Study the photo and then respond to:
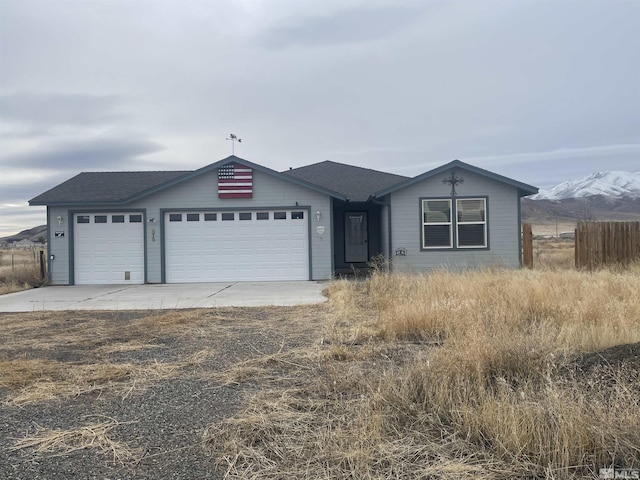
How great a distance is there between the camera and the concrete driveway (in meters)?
11.3

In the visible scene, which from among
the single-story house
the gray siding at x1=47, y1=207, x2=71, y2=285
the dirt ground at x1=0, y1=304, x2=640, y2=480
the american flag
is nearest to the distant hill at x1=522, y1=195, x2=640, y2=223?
the single-story house

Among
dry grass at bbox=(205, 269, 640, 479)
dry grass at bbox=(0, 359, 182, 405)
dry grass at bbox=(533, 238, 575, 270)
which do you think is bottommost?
dry grass at bbox=(0, 359, 182, 405)

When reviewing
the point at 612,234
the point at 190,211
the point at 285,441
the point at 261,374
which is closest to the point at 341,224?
the point at 190,211

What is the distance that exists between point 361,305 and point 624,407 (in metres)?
6.86

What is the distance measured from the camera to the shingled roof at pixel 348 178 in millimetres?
18891

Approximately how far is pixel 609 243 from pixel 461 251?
14.0ft

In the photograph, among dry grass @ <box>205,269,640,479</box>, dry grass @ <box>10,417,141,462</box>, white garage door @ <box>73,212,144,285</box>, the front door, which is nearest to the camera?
dry grass @ <box>205,269,640,479</box>

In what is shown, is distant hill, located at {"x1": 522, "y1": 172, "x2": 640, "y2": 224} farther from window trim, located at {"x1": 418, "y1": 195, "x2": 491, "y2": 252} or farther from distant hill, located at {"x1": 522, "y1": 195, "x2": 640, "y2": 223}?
window trim, located at {"x1": 418, "y1": 195, "x2": 491, "y2": 252}

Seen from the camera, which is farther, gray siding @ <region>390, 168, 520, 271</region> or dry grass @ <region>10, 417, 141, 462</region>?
gray siding @ <region>390, 168, 520, 271</region>

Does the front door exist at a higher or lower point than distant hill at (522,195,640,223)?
lower

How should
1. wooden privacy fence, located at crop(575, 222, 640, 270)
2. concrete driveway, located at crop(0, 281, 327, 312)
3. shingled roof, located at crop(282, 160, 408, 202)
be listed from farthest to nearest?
shingled roof, located at crop(282, 160, 408, 202) → wooden privacy fence, located at crop(575, 222, 640, 270) → concrete driveway, located at crop(0, 281, 327, 312)

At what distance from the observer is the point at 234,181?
16344 mm

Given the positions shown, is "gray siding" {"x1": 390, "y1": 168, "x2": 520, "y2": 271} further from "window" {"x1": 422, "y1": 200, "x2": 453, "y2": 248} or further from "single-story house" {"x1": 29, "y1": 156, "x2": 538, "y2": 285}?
"window" {"x1": 422, "y1": 200, "x2": 453, "y2": 248}

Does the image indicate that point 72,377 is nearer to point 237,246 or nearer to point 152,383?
point 152,383
